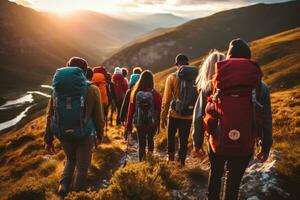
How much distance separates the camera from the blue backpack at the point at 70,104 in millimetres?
6230

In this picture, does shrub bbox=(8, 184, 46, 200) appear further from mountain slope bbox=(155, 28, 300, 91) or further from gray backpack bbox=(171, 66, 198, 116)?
mountain slope bbox=(155, 28, 300, 91)

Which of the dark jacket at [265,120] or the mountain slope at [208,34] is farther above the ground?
the mountain slope at [208,34]

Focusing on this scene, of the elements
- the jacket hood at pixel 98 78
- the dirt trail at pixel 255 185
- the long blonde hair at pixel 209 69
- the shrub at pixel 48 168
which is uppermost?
the long blonde hair at pixel 209 69

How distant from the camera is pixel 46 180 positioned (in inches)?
391

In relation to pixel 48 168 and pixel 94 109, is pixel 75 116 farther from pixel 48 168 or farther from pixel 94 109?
pixel 48 168

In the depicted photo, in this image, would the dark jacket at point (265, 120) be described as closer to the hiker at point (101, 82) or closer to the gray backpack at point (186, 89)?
the gray backpack at point (186, 89)

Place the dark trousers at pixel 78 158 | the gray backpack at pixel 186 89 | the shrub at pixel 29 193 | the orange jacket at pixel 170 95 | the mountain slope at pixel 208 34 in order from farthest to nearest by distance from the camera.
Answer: the mountain slope at pixel 208 34 → the shrub at pixel 29 193 → the orange jacket at pixel 170 95 → the gray backpack at pixel 186 89 → the dark trousers at pixel 78 158

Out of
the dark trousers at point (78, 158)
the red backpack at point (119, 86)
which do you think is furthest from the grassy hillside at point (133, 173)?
the red backpack at point (119, 86)

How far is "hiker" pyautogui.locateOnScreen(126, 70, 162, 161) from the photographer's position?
8625 mm

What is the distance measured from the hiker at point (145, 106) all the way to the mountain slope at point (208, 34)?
114m

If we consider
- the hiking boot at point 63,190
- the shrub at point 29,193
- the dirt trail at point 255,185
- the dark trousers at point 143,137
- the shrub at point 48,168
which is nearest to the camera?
the hiking boot at point 63,190

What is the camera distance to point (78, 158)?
6754mm

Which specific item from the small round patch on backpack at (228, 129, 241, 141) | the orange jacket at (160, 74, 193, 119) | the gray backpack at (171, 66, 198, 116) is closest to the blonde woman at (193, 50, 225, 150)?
the small round patch on backpack at (228, 129, 241, 141)

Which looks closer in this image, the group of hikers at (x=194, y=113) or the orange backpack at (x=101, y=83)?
the group of hikers at (x=194, y=113)
